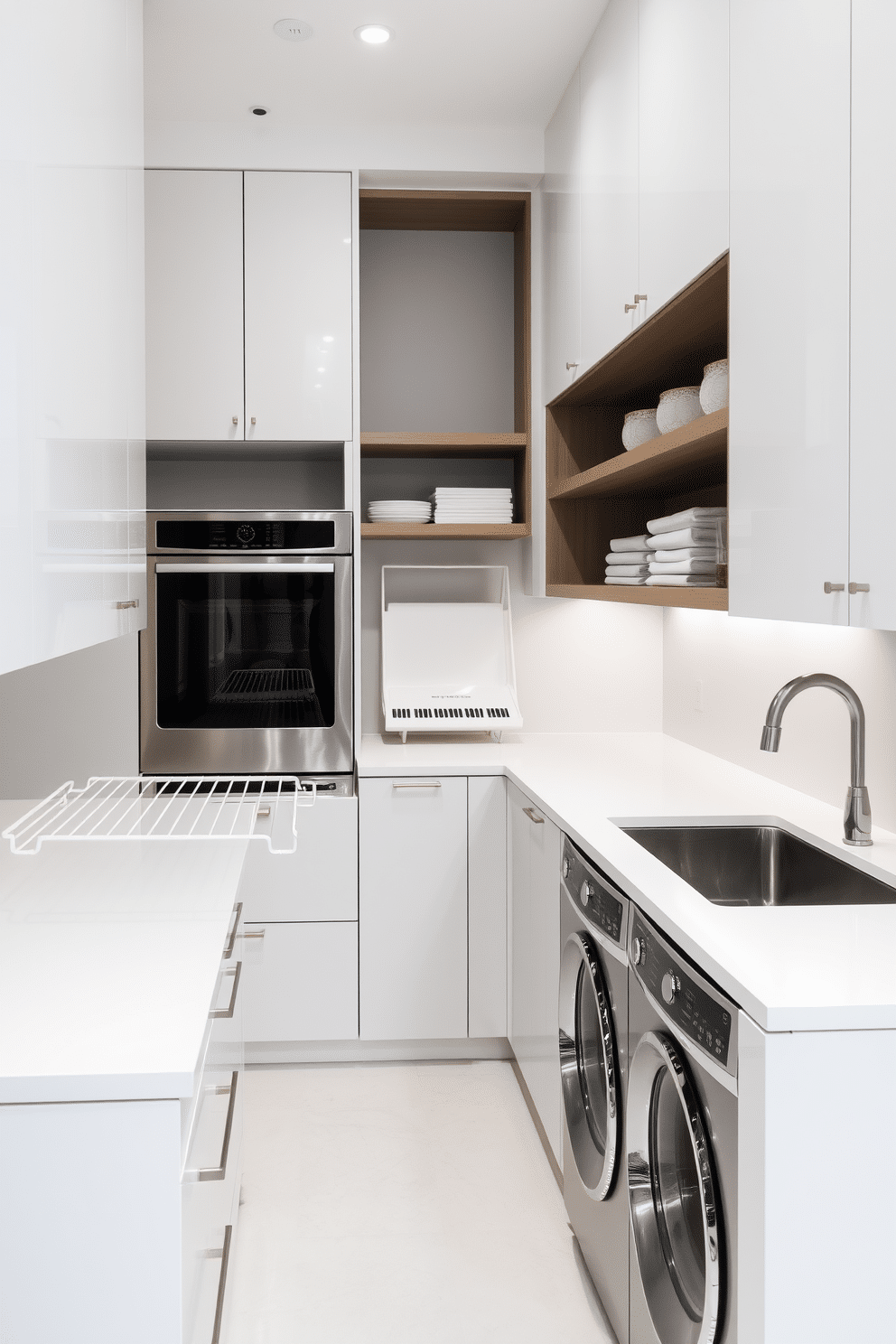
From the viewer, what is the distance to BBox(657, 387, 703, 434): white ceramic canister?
7.17 feet

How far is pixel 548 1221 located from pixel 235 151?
2.87 meters

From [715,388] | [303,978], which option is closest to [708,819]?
[715,388]

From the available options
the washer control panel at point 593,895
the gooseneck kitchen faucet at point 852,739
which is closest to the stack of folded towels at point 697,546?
the gooseneck kitchen faucet at point 852,739

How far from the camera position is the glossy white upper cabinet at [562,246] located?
2.73 meters

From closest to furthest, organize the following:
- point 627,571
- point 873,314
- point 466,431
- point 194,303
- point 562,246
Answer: point 873,314, point 627,571, point 562,246, point 194,303, point 466,431

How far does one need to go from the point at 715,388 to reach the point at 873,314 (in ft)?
2.02

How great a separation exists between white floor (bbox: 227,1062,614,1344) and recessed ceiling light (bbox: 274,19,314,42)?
2.65 metres

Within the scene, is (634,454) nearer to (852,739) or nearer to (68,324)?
(852,739)

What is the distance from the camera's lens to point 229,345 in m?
3.02

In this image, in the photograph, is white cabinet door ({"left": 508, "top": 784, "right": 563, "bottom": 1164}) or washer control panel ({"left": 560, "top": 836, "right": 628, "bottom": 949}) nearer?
washer control panel ({"left": 560, "top": 836, "right": 628, "bottom": 949})

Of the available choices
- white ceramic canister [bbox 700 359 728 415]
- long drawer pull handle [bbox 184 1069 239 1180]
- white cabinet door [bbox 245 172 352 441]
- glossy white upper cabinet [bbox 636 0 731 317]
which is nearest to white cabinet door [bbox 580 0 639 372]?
glossy white upper cabinet [bbox 636 0 731 317]

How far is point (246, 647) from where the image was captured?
3.00 metres

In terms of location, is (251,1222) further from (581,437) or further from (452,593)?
(581,437)

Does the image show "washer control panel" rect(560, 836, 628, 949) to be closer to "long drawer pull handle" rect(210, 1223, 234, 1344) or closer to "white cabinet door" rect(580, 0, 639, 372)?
"long drawer pull handle" rect(210, 1223, 234, 1344)
